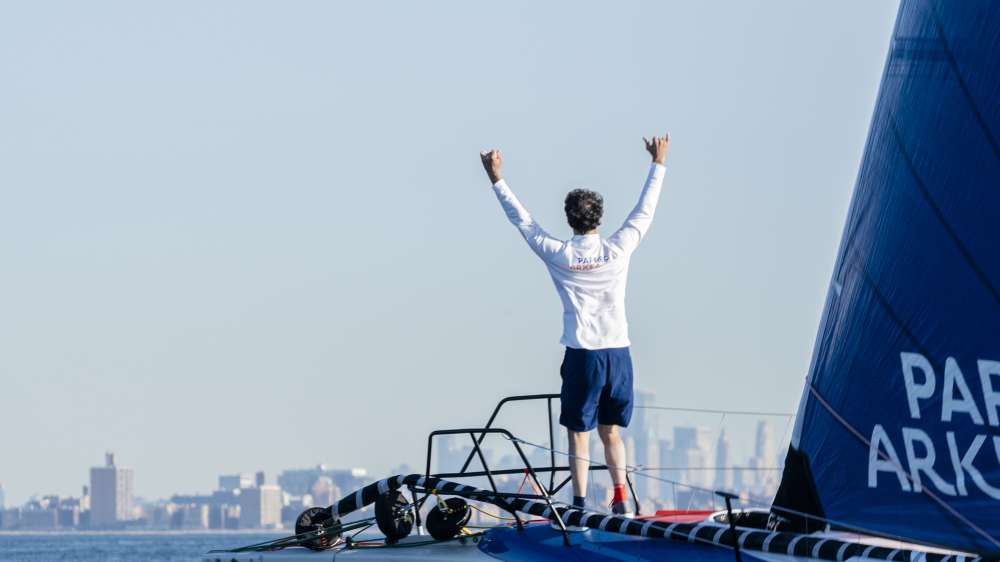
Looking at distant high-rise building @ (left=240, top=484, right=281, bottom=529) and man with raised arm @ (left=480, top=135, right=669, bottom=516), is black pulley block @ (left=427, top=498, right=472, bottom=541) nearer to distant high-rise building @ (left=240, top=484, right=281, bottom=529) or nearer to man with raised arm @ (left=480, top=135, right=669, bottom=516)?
man with raised arm @ (left=480, top=135, right=669, bottom=516)

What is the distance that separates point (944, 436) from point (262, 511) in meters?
186

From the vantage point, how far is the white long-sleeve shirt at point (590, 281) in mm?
10414

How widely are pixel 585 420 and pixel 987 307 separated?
2326mm

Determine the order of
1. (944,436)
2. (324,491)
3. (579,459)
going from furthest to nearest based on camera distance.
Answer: (324,491) < (579,459) < (944,436)

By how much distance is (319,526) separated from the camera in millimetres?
11305

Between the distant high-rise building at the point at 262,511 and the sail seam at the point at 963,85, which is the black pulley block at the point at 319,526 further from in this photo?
the distant high-rise building at the point at 262,511

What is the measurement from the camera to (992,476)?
8.90m

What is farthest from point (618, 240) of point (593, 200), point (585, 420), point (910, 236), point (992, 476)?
point (992, 476)

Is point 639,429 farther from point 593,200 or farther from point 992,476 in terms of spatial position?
point 992,476

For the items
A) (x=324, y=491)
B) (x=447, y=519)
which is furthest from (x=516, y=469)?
(x=324, y=491)

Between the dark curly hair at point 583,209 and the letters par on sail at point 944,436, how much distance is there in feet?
6.27

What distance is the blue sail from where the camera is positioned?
9.01 metres

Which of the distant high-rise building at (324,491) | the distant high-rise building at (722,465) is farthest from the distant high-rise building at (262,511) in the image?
the distant high-rise building at (722,465)

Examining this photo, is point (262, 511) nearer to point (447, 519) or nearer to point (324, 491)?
point (324, 491)
